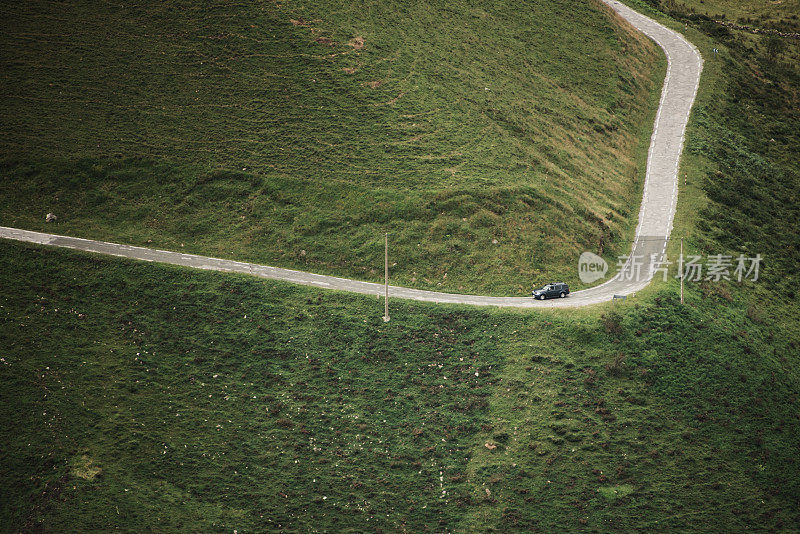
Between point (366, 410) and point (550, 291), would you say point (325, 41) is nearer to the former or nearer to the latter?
point (550, 291)

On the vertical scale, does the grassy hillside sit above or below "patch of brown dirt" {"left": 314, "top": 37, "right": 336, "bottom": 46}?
below

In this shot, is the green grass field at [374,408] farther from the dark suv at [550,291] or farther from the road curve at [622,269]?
the dark suv at [550,291]

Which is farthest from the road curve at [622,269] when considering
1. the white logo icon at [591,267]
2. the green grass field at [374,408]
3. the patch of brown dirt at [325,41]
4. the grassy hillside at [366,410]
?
the patch of brown dirt at [325,41]

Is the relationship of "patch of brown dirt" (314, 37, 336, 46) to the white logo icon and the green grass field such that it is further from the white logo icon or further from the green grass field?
the white logo icon

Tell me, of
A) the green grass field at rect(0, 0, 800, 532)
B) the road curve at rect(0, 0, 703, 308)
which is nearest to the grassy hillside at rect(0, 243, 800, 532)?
the green grass field at rect(0, 0, 800, 532)

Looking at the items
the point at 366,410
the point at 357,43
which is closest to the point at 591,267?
the point at 366,410
